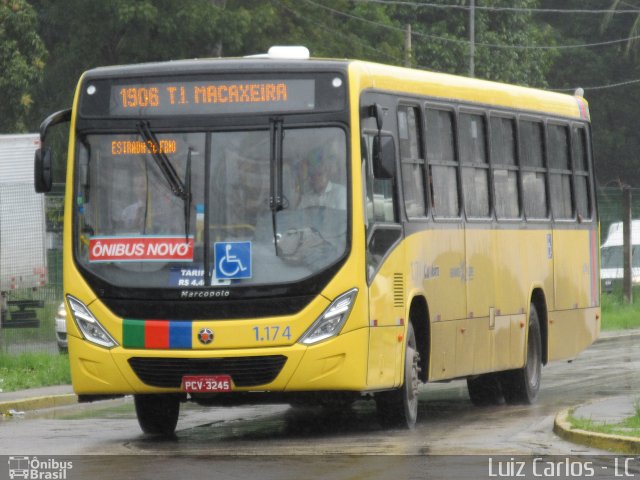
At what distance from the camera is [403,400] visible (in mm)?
14680

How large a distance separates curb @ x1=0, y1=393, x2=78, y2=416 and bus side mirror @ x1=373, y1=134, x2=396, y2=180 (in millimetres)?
5877

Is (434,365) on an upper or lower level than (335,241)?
lower

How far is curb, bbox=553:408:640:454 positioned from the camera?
12.6 m

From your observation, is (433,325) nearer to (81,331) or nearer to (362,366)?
(362,366)

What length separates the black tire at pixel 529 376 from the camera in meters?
18.3

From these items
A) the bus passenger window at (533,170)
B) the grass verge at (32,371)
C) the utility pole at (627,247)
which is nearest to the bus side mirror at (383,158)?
the bus passenger window at (533,170)

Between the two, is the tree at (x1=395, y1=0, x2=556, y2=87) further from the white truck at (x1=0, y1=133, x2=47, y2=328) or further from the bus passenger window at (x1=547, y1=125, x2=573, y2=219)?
the bus passenger window at (x1=547, y1=125, x2=573, y2=219)

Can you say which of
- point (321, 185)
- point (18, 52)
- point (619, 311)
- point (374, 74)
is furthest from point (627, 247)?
point (321, 185)

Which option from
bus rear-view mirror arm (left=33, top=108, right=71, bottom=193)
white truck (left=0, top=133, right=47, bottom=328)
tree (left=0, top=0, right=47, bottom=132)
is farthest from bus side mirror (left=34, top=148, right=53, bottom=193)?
tree (left=0, top=0, right=47, bottom=132)

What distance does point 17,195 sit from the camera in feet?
96.7

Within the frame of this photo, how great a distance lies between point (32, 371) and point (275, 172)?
929 centimetres

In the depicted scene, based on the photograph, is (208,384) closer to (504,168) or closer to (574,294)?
(504,168)

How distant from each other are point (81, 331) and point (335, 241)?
2.18 m

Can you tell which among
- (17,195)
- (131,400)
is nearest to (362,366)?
(131,400)
